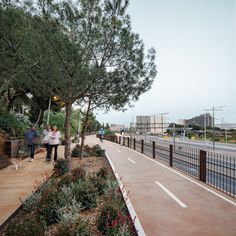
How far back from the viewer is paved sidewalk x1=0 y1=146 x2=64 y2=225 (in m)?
4.88

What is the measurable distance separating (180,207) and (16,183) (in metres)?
4.94

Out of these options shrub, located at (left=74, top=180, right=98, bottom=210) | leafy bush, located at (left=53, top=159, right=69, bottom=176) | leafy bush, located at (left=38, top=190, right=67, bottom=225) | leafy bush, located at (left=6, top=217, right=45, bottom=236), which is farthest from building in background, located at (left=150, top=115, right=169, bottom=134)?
leafy bush, located at (left=6, top=217, right=45, bottom=236)

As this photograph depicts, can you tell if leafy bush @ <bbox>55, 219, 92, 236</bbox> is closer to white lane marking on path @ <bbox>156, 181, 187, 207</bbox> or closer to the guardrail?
white lane marking on path @ <bbox>156, 181, 187, 207</bbox>

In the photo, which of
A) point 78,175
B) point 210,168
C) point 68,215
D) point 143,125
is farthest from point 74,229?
point 143,125

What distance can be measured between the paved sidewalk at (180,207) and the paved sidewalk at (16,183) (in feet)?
9.10

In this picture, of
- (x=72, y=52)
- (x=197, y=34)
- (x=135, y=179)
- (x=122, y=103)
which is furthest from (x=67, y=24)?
(x=197, y=34)

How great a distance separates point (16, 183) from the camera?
6879mm

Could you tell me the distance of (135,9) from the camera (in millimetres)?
7445

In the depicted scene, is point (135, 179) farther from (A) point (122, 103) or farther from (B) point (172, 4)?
(B) point (172, 4)

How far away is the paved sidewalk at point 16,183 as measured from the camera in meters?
4.88

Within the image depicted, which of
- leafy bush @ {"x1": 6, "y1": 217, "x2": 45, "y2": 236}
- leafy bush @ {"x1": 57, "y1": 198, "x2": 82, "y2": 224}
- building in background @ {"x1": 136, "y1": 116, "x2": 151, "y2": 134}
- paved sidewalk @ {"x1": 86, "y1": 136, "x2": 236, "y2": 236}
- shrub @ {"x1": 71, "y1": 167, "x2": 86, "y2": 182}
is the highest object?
building in background @ {"x1": 136, "y1": 116, "x2": 151, "y2": 134}

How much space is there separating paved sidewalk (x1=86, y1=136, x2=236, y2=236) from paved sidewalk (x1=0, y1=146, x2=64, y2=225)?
2773 millimetres

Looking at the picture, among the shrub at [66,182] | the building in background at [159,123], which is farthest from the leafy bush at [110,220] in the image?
the building in background at [159,123]

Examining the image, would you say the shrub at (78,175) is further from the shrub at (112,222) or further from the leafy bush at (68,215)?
the shrub at (112,222)
